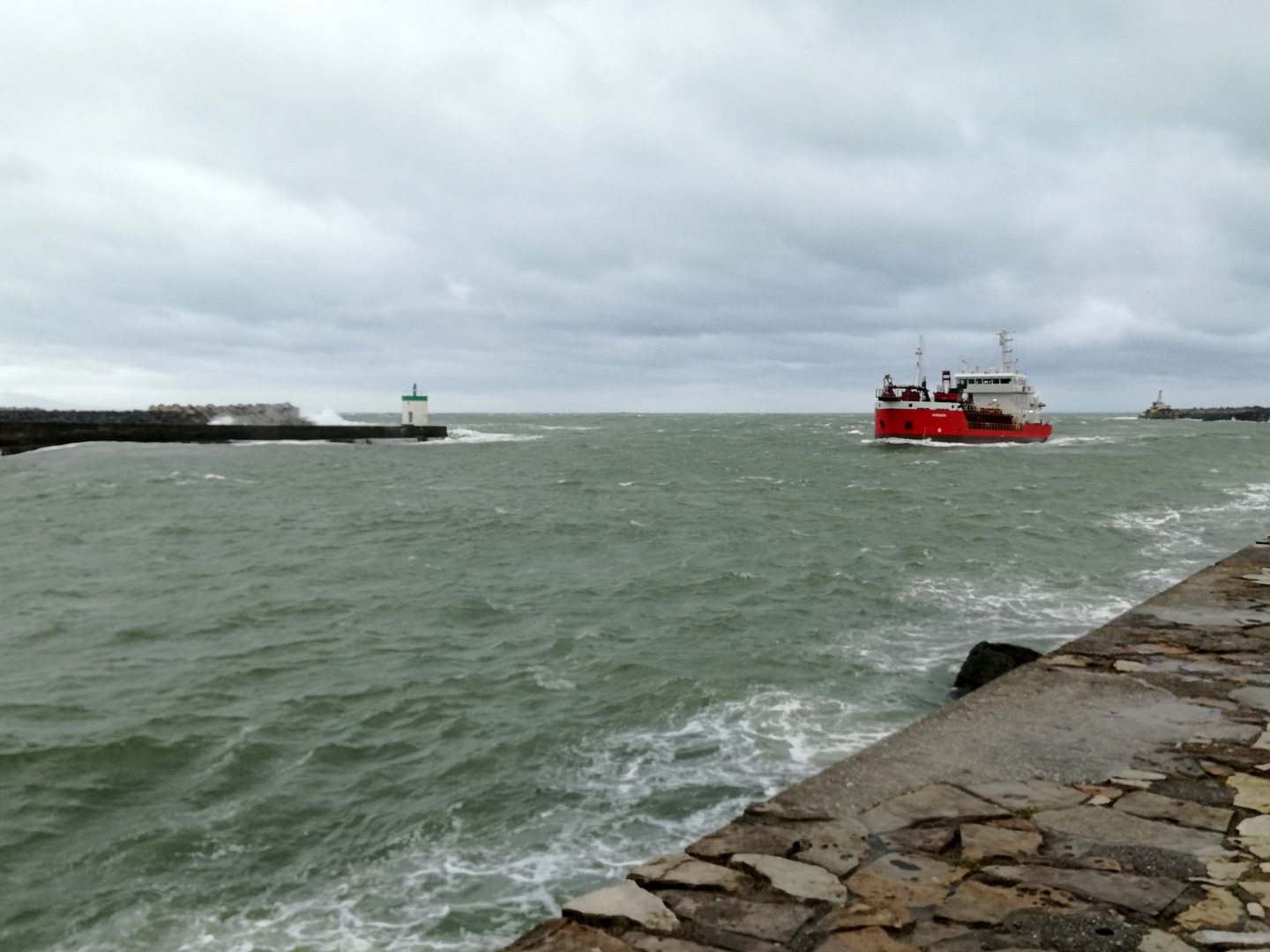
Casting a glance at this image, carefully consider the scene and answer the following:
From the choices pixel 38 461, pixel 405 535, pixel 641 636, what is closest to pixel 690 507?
pixel 405 535

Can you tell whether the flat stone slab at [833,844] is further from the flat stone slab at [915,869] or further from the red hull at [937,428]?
the red hull at [937,428]

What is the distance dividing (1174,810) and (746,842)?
2.08 m

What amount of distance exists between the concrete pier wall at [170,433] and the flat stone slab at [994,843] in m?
61.0

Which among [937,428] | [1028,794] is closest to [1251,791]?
[1028,794]

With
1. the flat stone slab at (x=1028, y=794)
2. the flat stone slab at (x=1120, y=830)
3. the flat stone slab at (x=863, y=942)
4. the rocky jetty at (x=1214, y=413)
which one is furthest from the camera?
the rocky jetty at (x=1214, y=413)

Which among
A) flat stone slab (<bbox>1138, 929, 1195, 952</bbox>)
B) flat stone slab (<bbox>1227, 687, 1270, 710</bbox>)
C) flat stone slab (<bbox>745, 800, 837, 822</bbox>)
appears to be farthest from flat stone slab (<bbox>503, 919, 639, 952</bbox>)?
flat stone slab (<bbox>1227, 687, 1270, 710</bbox>)

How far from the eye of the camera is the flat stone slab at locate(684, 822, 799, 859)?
4082 mm

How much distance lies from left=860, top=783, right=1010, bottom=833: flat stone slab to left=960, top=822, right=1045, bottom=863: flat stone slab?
0.53 feet

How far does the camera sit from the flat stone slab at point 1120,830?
3881mm

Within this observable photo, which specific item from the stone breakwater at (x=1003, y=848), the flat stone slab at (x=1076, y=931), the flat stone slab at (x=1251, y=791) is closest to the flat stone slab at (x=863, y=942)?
the stone breakwater at (x=1003, y=848)

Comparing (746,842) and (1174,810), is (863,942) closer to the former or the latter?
(746,842)

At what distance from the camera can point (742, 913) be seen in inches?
138

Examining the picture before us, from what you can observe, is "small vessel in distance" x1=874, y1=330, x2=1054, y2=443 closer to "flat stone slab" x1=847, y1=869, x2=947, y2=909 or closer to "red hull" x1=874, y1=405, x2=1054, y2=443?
"red hull" x1=874, y1=405, x2=1054, y2=443

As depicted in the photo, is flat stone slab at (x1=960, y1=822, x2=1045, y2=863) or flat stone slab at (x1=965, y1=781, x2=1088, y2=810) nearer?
flat stone slab at (x1=960, y1=822, x2=1045, y2=863)
